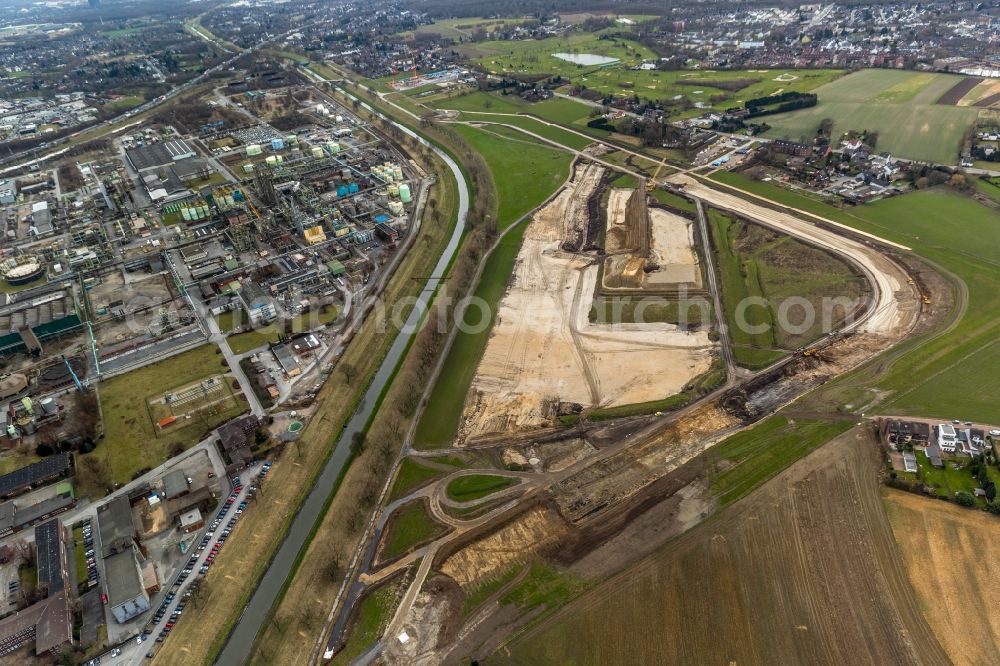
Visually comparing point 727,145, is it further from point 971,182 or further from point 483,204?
point 483,204

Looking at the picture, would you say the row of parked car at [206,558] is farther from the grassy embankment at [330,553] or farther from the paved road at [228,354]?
the paved road at [228,354]

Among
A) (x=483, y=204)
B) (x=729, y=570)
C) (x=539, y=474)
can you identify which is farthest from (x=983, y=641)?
(x=483, y=204)

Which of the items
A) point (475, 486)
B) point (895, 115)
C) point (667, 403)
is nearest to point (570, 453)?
point (475, 486)

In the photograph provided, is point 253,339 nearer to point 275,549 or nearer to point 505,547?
point 275,549

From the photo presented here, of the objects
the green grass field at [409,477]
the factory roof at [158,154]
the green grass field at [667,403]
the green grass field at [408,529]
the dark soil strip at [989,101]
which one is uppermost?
the dark soil strip at [989,101]

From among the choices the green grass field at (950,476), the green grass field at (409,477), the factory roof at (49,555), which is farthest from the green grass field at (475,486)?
the green grass field at (950,476)
